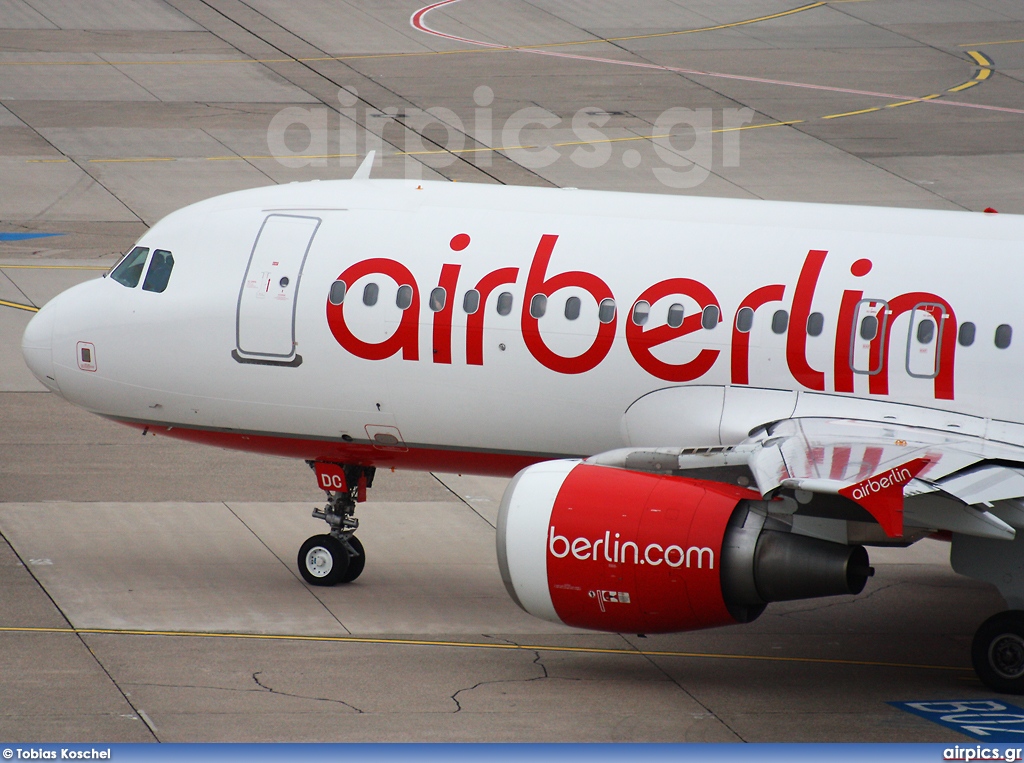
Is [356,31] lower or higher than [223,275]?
higher

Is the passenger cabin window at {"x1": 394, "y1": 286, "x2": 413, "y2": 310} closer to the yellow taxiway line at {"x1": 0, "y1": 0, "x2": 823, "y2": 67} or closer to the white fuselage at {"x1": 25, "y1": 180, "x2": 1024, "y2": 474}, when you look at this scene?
the white fuselage at {"x1": 25, "y1": 180, "x2": 1024, "y2": 474}

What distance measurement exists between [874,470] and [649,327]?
139 inches

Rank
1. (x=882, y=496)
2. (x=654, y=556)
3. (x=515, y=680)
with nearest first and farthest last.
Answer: (x=882, y=496), (x=654, y=556), (x=515, y=680)

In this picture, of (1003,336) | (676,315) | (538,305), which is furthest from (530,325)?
(1003,336)

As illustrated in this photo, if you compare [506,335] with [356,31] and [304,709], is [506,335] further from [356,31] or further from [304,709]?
[356,31]

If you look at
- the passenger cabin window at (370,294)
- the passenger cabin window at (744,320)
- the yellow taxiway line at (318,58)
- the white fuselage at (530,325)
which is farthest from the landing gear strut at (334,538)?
the yellow taxiway line at (318,58)

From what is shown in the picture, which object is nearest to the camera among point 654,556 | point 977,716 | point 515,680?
point 654,556

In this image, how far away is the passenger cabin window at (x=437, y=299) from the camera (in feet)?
58.3

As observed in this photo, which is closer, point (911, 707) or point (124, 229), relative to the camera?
point (911, 707)

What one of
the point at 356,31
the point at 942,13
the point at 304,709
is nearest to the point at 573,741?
the point at 304,709

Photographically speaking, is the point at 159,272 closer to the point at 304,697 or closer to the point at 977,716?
the point at 304,697

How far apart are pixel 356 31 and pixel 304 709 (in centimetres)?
4138

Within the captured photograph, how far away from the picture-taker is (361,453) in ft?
61.7

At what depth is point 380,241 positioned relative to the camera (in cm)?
1822
